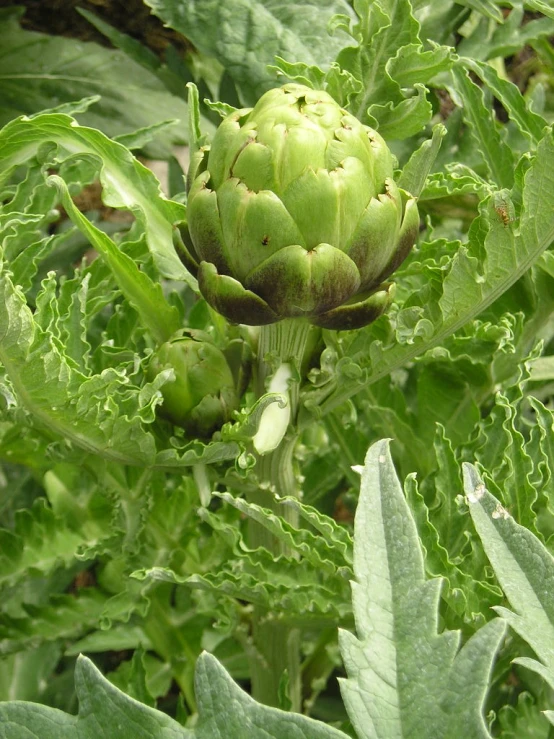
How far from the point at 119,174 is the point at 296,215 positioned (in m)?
0.18

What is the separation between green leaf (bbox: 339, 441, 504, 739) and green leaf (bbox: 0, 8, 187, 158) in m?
0.76

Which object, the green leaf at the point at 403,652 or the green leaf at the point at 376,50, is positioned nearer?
the green leaf at the point at 403,652

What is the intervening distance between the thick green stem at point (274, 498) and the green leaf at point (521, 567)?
0.16 m

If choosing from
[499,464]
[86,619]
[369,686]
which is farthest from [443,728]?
[86,619]

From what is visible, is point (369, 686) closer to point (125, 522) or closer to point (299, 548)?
point (299, 548)

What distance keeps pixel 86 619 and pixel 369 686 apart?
16.8 inches

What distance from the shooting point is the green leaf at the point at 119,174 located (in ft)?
2.04

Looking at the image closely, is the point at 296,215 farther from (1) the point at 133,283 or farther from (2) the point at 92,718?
(2) the point at 92,718

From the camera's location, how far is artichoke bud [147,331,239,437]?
590mm

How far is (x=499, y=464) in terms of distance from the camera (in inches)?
27.0

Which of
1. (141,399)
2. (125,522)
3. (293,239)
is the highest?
(293,239)

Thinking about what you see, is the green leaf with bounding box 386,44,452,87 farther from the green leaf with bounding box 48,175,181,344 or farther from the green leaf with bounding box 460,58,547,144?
the green leaf with bounding box 48,175,181,344

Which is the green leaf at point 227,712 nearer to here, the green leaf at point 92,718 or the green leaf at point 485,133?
the green leaf at point 92,718

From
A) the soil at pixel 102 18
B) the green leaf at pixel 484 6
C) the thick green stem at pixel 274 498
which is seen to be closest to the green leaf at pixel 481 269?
the thick green stem at pixel 274 498
